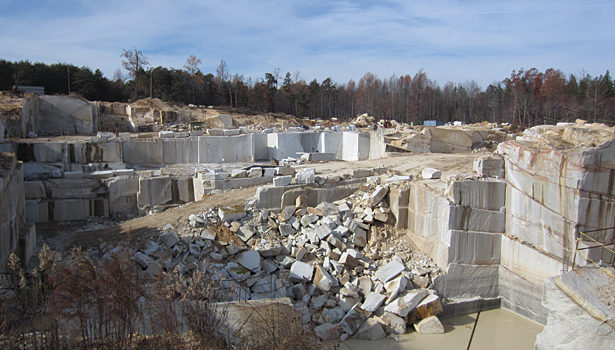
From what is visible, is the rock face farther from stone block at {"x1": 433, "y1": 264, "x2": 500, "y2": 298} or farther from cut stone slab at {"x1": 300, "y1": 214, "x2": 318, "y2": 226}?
cut stone slab at {"x1": 300, "y1": 214, "x2": 318, "y2": 226}

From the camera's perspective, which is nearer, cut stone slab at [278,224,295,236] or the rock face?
the rock face

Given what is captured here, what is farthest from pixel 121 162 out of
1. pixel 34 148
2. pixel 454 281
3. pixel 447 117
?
pixel 447 117

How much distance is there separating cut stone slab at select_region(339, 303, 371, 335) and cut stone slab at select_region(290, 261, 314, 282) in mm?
1137

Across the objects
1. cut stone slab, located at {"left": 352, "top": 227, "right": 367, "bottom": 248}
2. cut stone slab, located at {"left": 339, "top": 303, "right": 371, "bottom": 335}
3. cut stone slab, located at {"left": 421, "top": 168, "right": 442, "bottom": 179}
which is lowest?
cut stone slab, located at {"left": 339, "top": 303, "right": 371, "bottom": 335}

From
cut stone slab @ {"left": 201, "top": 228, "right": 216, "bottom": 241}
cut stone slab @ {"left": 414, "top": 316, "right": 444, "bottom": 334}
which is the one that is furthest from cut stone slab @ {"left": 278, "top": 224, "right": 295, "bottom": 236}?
cut stone slab @ {"left": 414, "top": 316, "right": 444, "bottom": 334}

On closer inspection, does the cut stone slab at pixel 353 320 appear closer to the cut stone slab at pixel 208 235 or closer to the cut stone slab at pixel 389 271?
the cut stone slab at pixel 389 271

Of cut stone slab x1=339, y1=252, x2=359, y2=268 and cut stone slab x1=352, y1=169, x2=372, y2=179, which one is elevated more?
cut stone slab x1=352, y1=169, x2=372, y2=179

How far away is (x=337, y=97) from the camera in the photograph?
49188mm

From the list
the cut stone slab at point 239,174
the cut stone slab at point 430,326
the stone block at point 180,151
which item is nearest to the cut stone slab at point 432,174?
the cut stone slab at point 430,326

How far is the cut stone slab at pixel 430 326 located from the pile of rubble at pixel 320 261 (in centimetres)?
2

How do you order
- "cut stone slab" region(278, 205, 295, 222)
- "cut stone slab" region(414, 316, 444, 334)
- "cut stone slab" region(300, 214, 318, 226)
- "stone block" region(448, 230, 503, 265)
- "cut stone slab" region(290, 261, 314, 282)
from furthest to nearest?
"cut stone slab" region(278, 205, 295, 222), "cut stone slab" region(300, 214, 318, 226), "stone block" region(448, 230, 503, 265), "cut stone slab" region(290, 261, 314, 282), "cut stone slab" region(414, 316, 444, 334)

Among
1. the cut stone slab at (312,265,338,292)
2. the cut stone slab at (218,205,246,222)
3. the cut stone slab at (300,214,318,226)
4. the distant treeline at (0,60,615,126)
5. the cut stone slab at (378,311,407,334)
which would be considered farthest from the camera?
the distant treeline at (0,60,615,126)

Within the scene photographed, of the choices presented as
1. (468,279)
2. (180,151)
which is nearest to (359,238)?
(468,279)

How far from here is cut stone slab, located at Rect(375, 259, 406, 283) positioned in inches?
372
